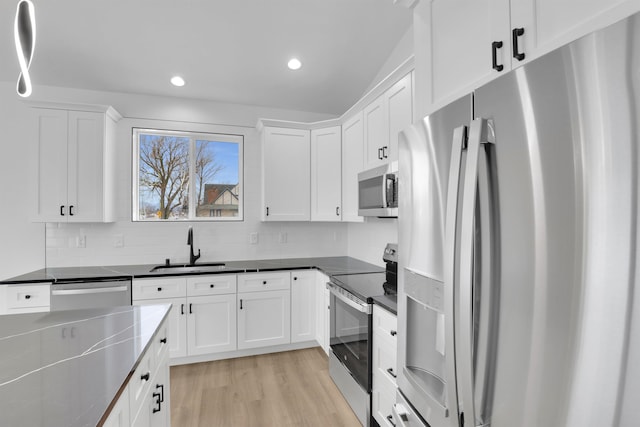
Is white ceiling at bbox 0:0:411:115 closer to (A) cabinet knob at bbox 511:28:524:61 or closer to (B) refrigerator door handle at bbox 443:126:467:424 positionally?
(A) cabinet knob at bbox 511:28:524:61

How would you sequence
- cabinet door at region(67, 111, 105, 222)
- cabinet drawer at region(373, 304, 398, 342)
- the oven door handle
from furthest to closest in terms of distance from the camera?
cabinet door at region(67, 111, 105, 222), the oven door handle, cabinet drawer at region(373, 304, 398, 342)

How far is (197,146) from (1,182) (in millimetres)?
1833

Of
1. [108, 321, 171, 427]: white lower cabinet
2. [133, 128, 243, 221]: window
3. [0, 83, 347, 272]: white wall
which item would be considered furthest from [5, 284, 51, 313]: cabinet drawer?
[108, 321, 171, 427]: white lower cabinet

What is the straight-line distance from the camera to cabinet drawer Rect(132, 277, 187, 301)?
2850mm

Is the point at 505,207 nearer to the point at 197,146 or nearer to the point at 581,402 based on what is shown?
the point at 581,402

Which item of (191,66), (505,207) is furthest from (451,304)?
(191,66)

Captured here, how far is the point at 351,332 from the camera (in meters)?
2.35

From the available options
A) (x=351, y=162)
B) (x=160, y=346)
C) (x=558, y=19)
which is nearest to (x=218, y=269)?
(x=160, y=346)

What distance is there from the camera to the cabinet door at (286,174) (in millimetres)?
3492

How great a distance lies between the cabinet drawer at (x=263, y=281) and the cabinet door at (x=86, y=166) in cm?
150

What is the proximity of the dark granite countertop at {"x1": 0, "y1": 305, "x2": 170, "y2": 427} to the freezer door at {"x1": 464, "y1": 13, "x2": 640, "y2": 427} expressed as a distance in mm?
1006

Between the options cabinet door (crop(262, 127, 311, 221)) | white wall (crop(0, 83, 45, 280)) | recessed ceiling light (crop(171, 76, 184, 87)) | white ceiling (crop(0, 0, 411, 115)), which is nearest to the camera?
white ceiling (crop(0, 0, 411, 115))

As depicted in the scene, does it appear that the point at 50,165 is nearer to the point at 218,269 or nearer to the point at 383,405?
the point at 218,269

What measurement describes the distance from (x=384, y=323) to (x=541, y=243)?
1333mm
